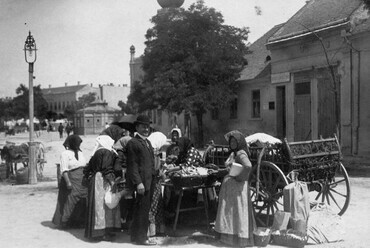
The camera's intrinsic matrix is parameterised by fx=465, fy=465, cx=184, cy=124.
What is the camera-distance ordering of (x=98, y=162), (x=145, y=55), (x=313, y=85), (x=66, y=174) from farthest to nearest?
(x=145, y=55), (x=313, y=85), (x=66, y=174), (x=98, y=162)

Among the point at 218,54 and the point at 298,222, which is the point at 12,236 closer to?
the point at 298,222

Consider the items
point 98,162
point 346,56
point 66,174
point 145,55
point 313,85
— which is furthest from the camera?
point 145,55

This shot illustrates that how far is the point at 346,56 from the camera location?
54.1 feet

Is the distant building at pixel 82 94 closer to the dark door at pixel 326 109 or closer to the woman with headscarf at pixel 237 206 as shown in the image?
the dark door at pixel 326 109

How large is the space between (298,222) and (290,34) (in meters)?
14.0

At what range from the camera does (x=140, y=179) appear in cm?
639

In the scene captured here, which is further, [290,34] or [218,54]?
[218,54]

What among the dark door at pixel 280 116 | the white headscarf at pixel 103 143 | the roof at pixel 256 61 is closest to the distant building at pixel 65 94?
the roof at pixel 256 61

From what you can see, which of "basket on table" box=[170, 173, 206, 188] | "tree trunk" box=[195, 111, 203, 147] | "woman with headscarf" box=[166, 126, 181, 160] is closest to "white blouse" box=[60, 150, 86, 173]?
"basket on table" box=[170, 173, 206, 188]

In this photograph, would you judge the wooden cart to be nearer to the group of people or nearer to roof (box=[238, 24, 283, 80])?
the group of people

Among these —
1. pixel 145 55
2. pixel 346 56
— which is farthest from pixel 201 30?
pixel 346 56

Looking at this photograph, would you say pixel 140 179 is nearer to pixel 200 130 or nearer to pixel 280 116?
pixel 280 116

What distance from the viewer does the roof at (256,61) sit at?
24511 mm

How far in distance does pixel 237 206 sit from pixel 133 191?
1.59 meters
